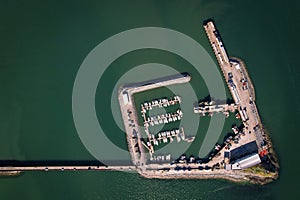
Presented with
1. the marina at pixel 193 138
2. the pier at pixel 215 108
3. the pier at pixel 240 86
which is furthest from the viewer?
the pier at pixel 215 108

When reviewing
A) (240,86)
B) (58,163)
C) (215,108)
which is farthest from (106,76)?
(240,86)

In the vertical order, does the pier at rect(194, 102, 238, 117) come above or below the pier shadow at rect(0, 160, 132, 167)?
above

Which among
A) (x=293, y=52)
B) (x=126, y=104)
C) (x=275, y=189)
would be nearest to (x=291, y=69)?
(x=293, y=52)

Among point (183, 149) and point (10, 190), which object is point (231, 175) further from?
point (10, 190)

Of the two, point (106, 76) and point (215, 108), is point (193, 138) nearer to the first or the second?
point (215, 108)

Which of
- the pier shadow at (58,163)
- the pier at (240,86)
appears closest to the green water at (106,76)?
the pier shadow at (58,163)

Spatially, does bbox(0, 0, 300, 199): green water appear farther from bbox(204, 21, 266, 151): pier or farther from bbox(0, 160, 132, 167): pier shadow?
bbox(204, 21, 266, 151): pier

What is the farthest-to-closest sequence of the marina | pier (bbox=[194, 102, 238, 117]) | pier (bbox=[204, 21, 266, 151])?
1. pier (bbox=[194, 102, 238, 117])
2. pier (bbox=[204, 21, 266, 151])
3. the marina

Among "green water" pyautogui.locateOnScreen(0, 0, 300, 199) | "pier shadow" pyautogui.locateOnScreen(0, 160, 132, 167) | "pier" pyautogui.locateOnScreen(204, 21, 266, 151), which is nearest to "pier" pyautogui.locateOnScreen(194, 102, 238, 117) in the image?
"pier" pyautogui.locateOnScreen(204, 21, 266, 151)

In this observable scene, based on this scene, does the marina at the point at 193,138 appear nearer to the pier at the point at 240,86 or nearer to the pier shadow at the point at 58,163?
the pier at the point at 240,86
